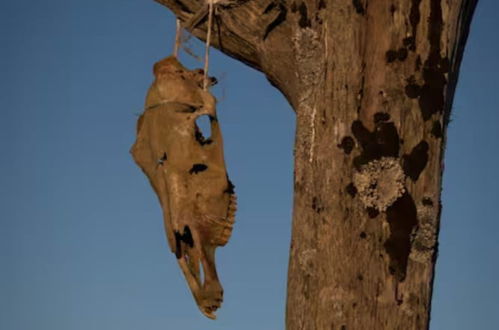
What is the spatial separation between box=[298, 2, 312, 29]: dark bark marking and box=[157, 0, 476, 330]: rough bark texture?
9cm

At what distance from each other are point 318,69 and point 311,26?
0.54 feet

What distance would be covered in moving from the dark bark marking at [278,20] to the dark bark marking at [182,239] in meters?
0.78

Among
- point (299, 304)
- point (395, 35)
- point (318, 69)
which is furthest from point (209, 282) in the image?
point (395, 35)

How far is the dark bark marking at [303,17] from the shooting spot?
9.47 ft

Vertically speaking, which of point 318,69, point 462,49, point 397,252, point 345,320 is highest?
point 462,49

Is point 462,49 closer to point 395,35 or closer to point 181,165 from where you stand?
point 395,35

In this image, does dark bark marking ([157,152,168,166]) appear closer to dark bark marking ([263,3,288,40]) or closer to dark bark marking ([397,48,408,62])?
dark bark marking ([263,3,288,40])

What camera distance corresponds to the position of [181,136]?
2990 mm

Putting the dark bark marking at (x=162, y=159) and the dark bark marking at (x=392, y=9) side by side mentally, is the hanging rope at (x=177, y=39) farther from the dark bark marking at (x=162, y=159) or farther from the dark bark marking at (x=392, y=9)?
the dark bark marking at (x=392, y=9)

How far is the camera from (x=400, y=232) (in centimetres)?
264

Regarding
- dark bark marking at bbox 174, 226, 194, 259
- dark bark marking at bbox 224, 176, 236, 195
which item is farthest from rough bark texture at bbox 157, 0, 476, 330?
dark bark marking at bbox 174, 226, 194, 259

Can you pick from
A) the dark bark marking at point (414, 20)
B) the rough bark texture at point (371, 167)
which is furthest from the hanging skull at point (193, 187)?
the dark bark marking at point (414, 20)

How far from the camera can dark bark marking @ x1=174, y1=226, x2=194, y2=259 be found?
299cm

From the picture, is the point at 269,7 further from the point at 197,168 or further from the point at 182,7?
the point at 197,168
